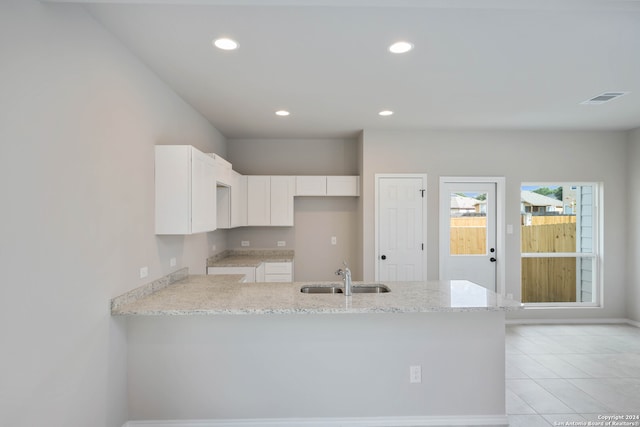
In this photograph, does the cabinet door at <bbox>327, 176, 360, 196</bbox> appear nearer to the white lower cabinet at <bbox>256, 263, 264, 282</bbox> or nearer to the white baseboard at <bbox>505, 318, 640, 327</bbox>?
the white lower cabinet at <bbox>256, 263, 264, 282</bbox>

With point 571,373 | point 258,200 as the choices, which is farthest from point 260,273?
point 571,373

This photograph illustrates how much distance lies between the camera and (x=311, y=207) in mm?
5605

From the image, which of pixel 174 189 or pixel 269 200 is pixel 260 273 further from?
pixel 174 189

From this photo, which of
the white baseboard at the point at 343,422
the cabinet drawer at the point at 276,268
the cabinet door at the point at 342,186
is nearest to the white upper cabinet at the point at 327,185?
the cabinet door at the point at 342,186

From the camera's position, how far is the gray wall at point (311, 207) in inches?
220

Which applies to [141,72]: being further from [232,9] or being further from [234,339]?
[234,339]

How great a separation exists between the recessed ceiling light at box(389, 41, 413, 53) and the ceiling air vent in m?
2.35

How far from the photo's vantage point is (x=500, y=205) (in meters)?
5.05

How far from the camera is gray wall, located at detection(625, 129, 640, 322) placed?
16.2 feet

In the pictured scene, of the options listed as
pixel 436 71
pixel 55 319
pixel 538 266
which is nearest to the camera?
pixel 55 319

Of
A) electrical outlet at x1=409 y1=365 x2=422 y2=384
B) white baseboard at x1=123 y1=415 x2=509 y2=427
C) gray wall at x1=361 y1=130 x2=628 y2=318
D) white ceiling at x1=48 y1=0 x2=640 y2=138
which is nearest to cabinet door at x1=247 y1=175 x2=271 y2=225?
white ceiling at x1=48 y1=0 x2=640 y2=138

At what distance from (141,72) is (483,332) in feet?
10.6

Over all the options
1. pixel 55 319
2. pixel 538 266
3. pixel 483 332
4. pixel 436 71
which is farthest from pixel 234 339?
pixel 538 266

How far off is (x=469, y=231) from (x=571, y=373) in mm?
2110
